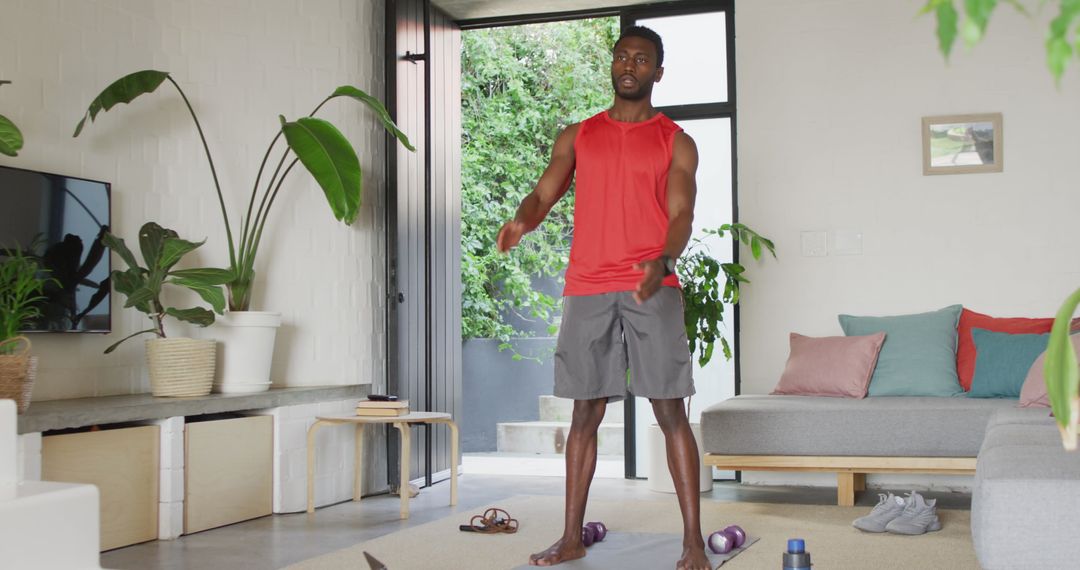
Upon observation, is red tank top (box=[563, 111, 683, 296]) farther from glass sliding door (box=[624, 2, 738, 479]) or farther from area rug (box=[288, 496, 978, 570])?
glass sliding door (box=[624, 2, 738, 479])

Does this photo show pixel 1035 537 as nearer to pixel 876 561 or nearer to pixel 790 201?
pixel 876 561

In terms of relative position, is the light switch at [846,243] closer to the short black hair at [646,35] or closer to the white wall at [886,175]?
the white wall at [886,175]

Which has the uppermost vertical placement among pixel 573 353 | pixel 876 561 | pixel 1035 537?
pixel 573 353

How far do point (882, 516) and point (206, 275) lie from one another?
2.72 m

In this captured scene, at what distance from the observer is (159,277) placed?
4062 mm

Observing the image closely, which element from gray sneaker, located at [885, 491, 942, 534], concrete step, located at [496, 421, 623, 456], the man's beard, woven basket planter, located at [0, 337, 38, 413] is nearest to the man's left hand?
the man's beard

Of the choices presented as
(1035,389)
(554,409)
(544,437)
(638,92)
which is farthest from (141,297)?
(554,409)

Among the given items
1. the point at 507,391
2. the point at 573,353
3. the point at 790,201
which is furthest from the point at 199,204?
the point at 507,391

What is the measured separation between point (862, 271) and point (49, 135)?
3.75 meters

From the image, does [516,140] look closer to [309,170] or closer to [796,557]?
[309,170]

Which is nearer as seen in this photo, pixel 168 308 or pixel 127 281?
pixel 127 281

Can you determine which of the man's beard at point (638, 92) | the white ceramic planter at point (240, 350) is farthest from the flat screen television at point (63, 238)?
the man's beard at point (638, 92)

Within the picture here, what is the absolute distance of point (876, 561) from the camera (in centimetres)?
322

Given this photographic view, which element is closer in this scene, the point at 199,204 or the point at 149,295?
the point at 149,295
